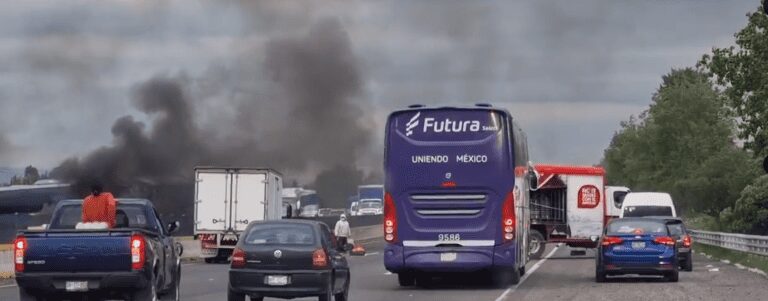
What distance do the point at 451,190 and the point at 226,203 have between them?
725 inches

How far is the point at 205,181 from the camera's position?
48438 mm

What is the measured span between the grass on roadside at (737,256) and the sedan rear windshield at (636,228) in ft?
22.9

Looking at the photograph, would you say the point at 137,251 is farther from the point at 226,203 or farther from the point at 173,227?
the point at 226,203

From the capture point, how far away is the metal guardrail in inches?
1799

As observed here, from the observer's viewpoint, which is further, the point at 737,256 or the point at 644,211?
the point at 644,211

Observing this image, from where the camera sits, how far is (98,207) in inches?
810

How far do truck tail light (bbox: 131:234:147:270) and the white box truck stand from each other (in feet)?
91.4

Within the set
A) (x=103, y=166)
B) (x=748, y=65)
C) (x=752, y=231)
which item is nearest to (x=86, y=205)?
(x=103, y=166)

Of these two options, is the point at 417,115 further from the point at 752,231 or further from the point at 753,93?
the point at 752,231

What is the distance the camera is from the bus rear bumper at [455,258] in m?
30.7

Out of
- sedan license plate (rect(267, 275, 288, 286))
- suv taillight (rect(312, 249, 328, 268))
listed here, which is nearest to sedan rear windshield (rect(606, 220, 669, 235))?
suv taillight (rect(312, 249, 328, 268))

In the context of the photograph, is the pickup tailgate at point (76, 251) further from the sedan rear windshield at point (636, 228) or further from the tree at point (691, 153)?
the tree at point (691, 153)

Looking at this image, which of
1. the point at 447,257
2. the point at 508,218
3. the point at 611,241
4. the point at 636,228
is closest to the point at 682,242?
the point at 636,228

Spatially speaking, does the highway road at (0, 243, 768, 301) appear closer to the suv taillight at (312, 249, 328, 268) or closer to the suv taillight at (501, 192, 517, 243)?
the suv taillight at (501, 192, 517, 243)
